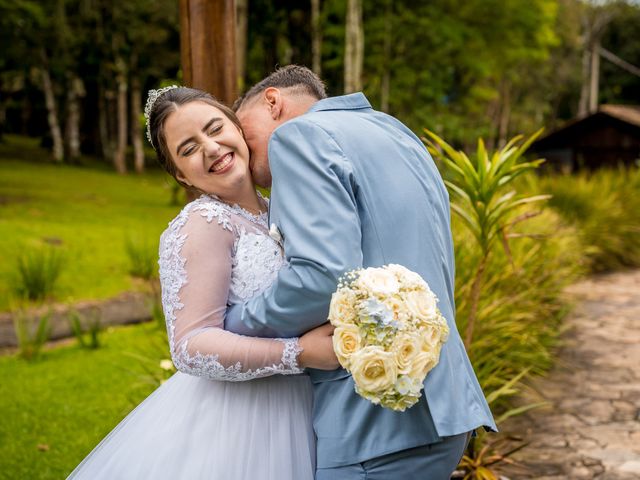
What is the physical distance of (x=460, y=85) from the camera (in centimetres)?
3366

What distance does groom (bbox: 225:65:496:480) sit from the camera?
189 cm

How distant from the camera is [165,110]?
237 centimetres

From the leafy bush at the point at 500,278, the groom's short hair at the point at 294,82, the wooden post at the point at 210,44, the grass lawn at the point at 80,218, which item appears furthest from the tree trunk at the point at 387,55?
the groom's short hair at the point at 294,82

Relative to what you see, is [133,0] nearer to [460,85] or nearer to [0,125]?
[0,125]

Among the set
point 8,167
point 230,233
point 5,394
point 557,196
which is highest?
point 230,233

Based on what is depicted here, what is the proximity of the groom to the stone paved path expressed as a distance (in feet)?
8.99

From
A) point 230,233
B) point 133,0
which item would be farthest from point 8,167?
point 230,233

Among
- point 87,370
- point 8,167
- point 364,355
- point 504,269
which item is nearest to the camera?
point 364,355

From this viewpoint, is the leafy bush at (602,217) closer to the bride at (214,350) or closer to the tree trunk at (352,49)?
the tree trunk at (352,49)

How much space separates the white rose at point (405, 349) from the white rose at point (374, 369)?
0.05 feet

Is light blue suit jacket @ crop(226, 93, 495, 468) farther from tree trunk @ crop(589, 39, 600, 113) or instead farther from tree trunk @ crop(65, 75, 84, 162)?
tree trunk @ crop(589, 39, 600, 113)

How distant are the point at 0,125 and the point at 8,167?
435 inches

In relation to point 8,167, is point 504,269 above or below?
above

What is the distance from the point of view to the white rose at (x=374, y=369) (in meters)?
1.76
